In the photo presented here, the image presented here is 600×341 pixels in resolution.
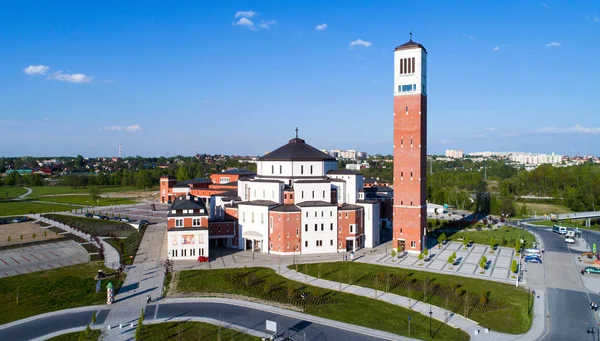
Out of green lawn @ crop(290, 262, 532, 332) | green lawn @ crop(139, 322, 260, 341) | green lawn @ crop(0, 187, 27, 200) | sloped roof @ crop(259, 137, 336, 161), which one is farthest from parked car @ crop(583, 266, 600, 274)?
green lawn @ crop(0, 187, 27, 200)

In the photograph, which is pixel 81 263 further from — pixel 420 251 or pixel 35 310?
pixel 420 251

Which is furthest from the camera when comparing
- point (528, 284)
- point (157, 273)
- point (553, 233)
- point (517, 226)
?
point (517, 226)

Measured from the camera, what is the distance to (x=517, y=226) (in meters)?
62.2

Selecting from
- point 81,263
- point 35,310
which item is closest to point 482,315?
point 35,310

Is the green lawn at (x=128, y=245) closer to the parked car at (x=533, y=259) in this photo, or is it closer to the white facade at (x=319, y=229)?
the white facade at (x=319, y=229)

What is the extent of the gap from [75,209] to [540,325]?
258 feet

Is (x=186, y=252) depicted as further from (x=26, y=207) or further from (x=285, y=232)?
(x=26, y=207)

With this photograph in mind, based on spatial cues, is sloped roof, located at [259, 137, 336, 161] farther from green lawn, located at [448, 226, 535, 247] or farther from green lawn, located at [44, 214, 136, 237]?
green lawn, located at [44, 214, 136, 237]

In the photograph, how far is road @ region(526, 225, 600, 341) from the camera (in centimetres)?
2359

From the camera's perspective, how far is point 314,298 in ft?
94.5

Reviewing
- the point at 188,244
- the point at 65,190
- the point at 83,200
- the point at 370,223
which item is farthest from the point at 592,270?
the point at 65,190

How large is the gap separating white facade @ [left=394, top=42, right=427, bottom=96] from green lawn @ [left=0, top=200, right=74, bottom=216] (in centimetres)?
6643

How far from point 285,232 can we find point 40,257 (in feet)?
80.1

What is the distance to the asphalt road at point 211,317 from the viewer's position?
23.0m
